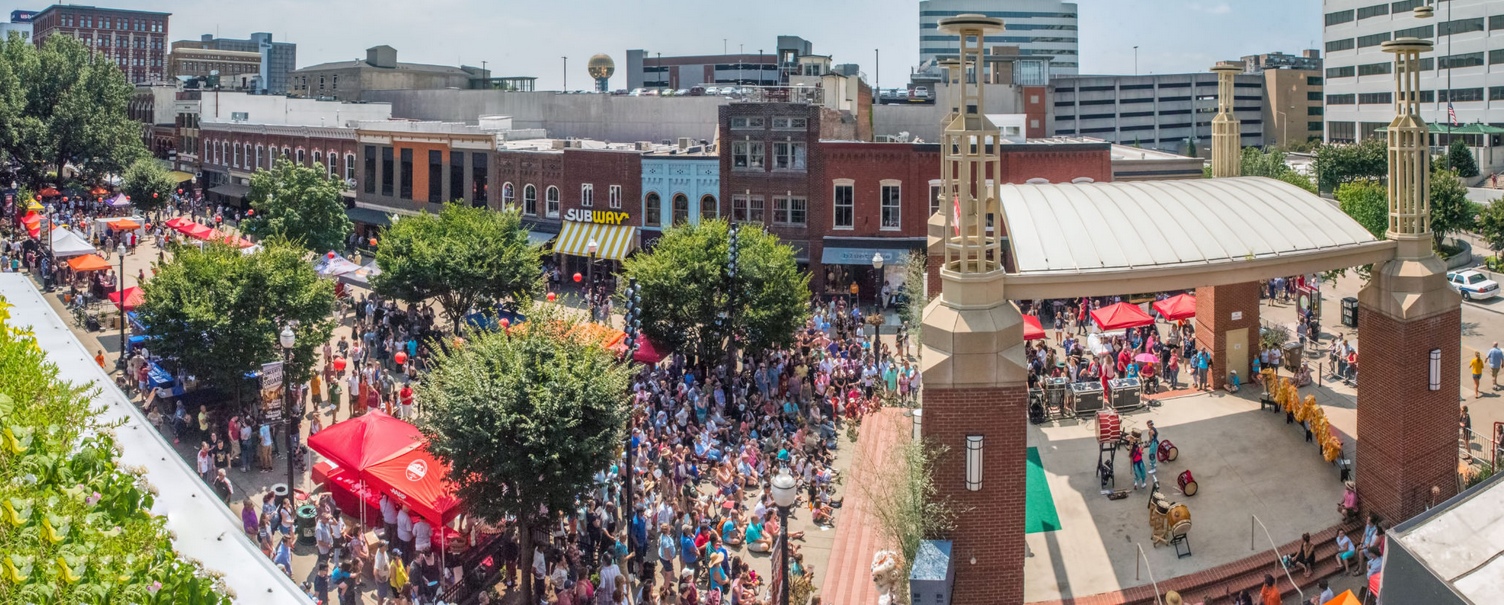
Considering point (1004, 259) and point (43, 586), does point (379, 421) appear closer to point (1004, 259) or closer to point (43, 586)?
point (43, 586)

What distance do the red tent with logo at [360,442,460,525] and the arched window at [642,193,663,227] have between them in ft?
95.9

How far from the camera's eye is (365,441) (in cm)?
2127

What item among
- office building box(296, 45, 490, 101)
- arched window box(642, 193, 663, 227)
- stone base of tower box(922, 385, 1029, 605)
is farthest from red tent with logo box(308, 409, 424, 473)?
office building box(296, 45, 490, 101)

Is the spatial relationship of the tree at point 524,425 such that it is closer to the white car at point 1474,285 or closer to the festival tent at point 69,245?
the festival tent at point 69,245

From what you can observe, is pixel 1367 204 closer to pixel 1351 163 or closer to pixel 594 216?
pixel 594 216

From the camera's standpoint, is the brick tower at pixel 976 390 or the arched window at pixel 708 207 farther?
the arched window at pixel 708 207

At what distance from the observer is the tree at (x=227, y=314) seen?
2766 centimetres

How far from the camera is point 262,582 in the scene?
11.8 meters

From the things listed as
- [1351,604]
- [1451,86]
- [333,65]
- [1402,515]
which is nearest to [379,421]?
[1351,604]

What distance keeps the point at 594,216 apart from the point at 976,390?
1432 inches

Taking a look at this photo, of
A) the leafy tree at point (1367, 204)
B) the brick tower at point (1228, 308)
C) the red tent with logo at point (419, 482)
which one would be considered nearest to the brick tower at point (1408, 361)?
the brick tower at point (1228, 308)

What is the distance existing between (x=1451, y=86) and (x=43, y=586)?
339 feet

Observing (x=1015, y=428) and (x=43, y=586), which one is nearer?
(x=43, y=586)

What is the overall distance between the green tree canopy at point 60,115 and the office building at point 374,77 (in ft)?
69.1
